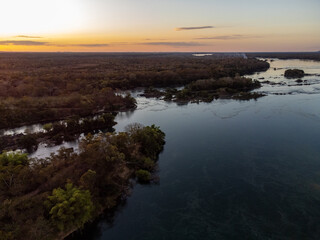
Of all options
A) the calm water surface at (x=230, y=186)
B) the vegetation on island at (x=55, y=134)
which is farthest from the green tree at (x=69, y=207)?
the vegetation on island at (x=55, y=134)

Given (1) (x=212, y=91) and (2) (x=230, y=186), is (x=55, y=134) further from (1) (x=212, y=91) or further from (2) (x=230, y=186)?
(1) (x=212, y=91)

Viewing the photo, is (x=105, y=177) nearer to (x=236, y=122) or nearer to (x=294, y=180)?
(x=294, y=180)

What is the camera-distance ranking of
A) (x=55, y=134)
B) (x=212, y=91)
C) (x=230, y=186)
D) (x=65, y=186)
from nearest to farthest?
(x=65, y=186)
(x=230, y=186)
(x=55, y=134)
(x=212, y=91)

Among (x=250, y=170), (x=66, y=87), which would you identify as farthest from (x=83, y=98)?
(x=250, y=170)

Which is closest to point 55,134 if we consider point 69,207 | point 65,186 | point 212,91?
point 65,186

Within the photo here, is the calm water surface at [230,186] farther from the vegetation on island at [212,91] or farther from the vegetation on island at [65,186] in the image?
the vegetation on island at [212,91]

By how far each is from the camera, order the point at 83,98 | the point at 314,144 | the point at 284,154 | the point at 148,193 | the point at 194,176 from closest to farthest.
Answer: the point at 148,193 < the point at 194,176 < the point at 284,154 < the point at 314,144 < the point at 83,98

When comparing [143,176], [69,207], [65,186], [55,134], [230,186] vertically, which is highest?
[65,186]
